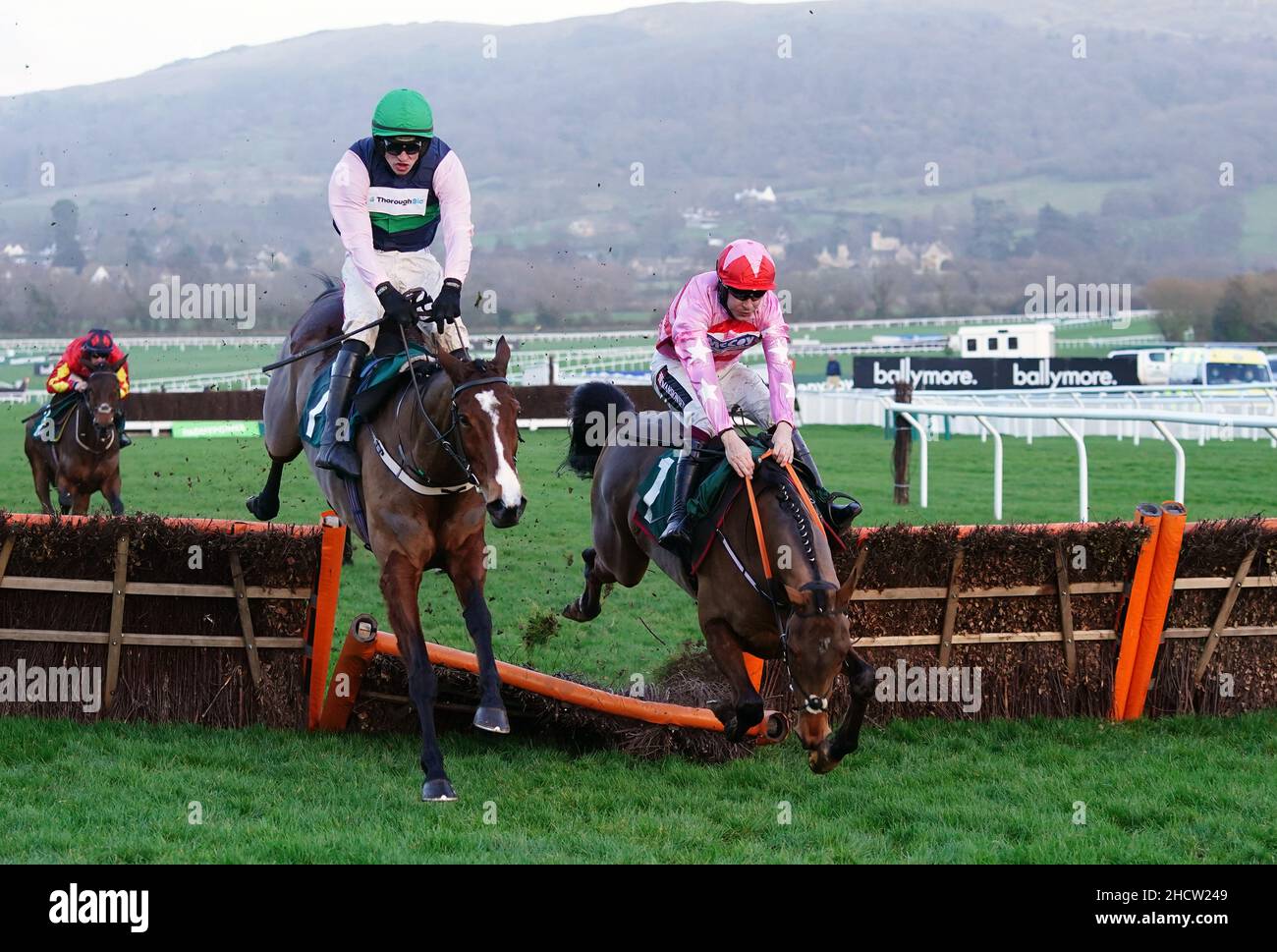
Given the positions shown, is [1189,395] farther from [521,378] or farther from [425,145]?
[425,145]

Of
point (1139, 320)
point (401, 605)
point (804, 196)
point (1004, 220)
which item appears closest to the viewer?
point (401, 605)

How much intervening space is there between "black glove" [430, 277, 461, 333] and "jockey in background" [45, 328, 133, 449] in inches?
286

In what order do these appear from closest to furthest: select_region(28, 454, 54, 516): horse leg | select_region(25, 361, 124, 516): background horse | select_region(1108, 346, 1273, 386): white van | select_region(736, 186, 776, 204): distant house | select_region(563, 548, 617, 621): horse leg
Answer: select_region(563, 548, 617, 621): horse leg → select_region(25, 361, 124, 516): background horse → select_region(28, 454, 54, 516): horse leg → select_region(1108, 346, 1273, 386): white van → select_region(736, 186, 776, 204): distant house

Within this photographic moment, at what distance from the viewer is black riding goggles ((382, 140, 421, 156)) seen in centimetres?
615

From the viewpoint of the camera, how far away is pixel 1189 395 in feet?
78.0

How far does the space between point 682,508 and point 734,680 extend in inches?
31.1

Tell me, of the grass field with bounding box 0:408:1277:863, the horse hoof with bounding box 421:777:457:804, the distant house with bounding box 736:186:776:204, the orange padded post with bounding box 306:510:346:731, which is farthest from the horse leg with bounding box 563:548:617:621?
the distant house with bounding box 736:186:776:204

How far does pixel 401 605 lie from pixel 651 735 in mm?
1315

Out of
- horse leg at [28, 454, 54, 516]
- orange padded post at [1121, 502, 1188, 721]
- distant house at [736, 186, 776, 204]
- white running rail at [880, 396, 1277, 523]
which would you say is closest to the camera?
orange padded post at [1121, 502, 1188, 721]

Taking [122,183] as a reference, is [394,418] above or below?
below

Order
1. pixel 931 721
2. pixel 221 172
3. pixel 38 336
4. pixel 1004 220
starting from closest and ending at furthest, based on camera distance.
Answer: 1. pixel 931 721
2. pixel 38 336
3. pixel 1004 220
4. pixel 221 172

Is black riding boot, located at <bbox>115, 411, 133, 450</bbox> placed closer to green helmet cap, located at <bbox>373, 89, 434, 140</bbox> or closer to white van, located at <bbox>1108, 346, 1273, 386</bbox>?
green helmet cap, located at <bbox>373, 89, 434, 140</bbox>

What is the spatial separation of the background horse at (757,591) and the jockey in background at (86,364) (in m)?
7.26

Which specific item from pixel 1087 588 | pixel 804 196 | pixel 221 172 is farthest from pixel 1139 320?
pixel 221 172
